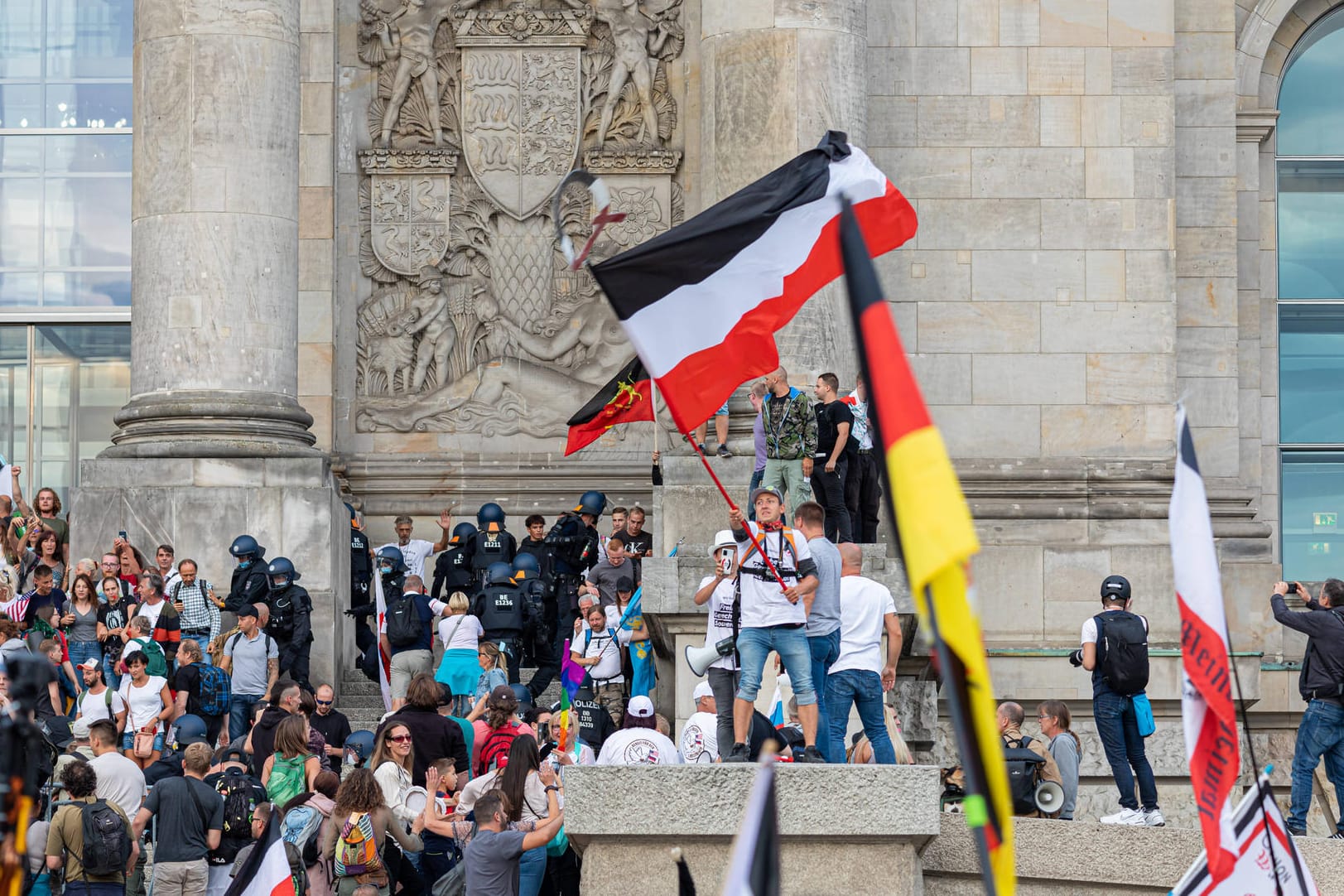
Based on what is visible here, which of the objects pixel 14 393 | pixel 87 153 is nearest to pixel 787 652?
pixel 14 393

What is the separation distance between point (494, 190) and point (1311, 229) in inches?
357

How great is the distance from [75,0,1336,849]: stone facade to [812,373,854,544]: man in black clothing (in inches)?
94.9

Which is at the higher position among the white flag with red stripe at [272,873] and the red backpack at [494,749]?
the red backpack at [494,749]

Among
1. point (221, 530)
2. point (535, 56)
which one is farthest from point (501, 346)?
point (221, 530)

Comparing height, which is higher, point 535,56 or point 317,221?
point 535,56

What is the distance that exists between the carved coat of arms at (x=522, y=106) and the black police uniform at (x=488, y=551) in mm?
4982

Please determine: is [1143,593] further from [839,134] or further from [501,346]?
[839,134]

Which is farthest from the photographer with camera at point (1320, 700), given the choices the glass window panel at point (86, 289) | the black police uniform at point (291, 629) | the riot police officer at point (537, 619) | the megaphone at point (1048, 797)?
the glass window panel at point (86, 289)

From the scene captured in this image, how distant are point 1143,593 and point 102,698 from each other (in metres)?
10.5

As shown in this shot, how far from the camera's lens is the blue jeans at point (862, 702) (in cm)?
1397

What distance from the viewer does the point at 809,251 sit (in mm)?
13047

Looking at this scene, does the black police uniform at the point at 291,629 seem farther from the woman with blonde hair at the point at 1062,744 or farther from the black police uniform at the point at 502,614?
the woman with blonde hair at the point at 1062,744

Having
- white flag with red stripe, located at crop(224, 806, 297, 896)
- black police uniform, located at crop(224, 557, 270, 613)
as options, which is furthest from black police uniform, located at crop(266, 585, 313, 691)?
white flag with red stripe, located at crop(224, 806, 297, 896)

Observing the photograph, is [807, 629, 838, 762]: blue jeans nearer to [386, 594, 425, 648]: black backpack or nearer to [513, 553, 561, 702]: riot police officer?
[513, 553, 561, 702]: riot police officer
